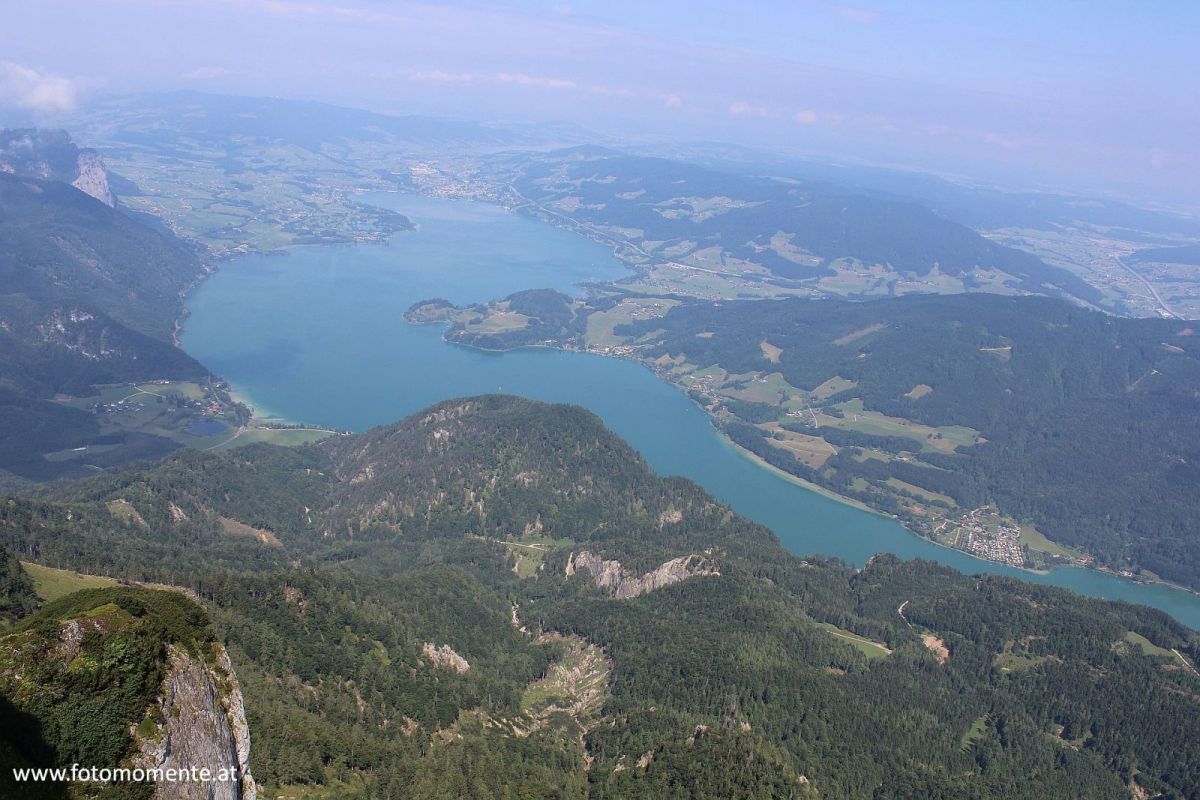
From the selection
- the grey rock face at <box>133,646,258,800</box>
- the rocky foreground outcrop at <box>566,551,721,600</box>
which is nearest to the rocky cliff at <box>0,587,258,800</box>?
the grey rock face at <box>133,646,258,800</box>

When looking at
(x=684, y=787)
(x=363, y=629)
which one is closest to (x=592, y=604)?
(x=363, y=629)

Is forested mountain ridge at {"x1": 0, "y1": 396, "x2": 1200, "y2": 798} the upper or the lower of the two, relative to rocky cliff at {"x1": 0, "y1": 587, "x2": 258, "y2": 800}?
lower

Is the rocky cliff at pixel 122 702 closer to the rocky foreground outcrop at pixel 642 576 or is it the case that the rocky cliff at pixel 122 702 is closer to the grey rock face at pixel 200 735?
the grey rock face at pixel 200 735

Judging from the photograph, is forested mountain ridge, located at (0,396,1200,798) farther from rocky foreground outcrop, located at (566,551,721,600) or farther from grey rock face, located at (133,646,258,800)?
grey rock face, located at (133,646,258,800)

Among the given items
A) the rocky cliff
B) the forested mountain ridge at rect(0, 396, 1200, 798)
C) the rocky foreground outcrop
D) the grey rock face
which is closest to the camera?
the rocky cliff

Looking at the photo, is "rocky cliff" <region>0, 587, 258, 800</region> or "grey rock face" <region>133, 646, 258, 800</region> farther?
"grey rock face" <region>133, 646, 258, 800</region>

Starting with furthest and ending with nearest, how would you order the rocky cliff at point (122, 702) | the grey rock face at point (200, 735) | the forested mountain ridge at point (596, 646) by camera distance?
the forested mountain ridge at point (596, 646)
the grey rock face at point (200, 735)
the rocky cliff at point (122, 702)

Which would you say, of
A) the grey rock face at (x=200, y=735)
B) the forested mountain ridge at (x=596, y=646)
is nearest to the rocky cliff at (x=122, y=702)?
the grey rock face at (x=200, y=735)

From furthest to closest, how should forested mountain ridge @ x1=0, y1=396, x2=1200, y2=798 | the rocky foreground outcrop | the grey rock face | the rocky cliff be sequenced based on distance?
the rocky foreground outcrop < forested mountain ridge @ x1=0, y1=396, x2=1200, y2=798 < the grey rock face < the rocky cliff
